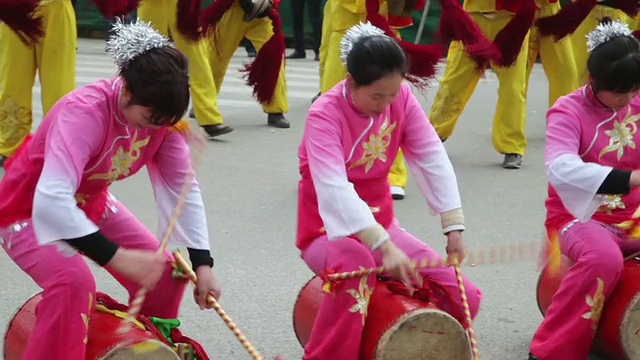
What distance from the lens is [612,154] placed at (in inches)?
131

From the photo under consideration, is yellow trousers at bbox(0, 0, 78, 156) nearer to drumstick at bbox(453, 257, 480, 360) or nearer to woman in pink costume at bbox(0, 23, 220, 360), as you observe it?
woman in pink costume at bbox(0, 23, 220, 360)

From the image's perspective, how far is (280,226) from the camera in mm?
5020

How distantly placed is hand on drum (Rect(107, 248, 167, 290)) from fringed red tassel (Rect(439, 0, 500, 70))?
305 centimetres

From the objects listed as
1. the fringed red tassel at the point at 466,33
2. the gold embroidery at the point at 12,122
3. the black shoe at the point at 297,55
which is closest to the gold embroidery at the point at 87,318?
the fringed red tassel at the point at 466,33

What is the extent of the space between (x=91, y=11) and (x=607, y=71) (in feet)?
42.0

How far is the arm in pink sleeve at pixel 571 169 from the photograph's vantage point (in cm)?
314

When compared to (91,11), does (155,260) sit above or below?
above

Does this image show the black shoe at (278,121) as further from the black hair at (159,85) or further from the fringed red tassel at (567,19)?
the black hair at (159,85)

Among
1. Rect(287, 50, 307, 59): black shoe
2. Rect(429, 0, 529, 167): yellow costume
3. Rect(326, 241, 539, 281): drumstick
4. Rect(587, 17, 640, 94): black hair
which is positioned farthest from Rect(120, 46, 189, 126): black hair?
Rect(287, 50, 307, 59): black shoe

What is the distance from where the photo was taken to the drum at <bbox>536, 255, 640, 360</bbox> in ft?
10.4

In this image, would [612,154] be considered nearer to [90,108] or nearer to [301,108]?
[90,108]

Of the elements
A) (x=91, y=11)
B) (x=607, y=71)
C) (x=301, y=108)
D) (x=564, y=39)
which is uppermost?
(x=607, y=71)

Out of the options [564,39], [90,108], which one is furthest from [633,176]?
[564,39]

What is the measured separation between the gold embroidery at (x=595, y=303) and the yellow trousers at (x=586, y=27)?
3.39 meters
